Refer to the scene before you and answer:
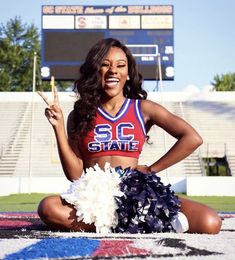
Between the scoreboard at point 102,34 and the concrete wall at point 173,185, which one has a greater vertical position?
the scoreboard at point 102,34

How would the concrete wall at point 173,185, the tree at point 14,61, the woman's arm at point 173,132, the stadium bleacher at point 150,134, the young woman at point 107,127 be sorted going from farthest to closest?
1. the tree at point 14,61
2. the stadium bleacher at point 150,134
3. the concrete wall at point 173,185
4. the woman's arm at point 173,132
5. the young woman at point 107,127

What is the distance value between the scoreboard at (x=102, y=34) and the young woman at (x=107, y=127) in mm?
19653

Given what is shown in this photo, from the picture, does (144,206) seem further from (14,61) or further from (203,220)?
(14,61)

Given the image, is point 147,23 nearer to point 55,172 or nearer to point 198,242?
point 55,172

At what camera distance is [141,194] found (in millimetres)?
3139

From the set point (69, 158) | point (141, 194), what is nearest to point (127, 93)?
point (69, 158)

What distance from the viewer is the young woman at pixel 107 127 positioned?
3.29 metres

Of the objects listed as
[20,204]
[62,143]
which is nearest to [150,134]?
[20,204]

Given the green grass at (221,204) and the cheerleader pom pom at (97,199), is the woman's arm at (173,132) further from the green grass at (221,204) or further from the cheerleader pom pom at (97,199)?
the green grass at (221,204)

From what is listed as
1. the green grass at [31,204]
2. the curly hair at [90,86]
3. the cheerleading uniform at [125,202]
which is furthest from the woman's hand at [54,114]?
the green grass at [31,204]

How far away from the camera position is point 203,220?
3176 millimetres

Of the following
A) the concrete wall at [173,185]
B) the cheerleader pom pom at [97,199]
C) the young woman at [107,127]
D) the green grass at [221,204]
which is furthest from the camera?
the concrete wall at [173,185]

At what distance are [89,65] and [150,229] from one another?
1127mm

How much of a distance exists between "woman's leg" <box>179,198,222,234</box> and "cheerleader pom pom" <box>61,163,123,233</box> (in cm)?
43
